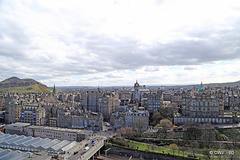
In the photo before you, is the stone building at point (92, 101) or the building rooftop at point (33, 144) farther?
the stone building at point (92, 101)

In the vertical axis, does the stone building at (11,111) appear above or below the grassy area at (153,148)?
above

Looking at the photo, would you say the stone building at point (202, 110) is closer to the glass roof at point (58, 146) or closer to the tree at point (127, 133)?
the tree at point (127, 133)

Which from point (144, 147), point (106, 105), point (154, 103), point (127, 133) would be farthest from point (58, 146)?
point (154, 103)

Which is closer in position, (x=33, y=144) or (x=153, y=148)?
(x=153, y=148)

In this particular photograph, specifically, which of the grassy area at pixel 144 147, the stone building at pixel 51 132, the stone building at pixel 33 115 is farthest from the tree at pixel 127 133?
the stone building at pixel 33 115

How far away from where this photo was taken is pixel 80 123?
3159 inches

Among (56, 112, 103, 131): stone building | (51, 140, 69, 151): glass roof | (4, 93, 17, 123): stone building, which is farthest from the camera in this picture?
(4, 93, 17, 123): stone building

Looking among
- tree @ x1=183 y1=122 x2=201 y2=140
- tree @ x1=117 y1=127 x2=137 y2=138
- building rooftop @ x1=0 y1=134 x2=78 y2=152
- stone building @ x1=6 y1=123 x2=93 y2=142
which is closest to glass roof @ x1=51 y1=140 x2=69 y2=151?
building rooftop @ x1=0 y1=134 x2=78 y2=152

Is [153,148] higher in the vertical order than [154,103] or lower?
lower

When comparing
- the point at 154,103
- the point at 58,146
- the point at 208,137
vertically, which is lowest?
the point at 58,146

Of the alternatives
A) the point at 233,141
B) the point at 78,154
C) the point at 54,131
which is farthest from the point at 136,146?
the point at 54,131

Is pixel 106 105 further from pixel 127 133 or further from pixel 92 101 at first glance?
pixel 127 133

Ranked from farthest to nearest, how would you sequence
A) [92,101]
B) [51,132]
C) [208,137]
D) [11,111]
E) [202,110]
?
[92,101]
[11,111]
[202,110]
[51,132]
[208,137]

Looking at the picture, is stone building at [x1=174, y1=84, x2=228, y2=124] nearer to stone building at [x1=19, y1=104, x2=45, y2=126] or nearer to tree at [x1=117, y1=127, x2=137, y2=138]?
tree at [x1=117, y1=127, x2=137, y2=138]
